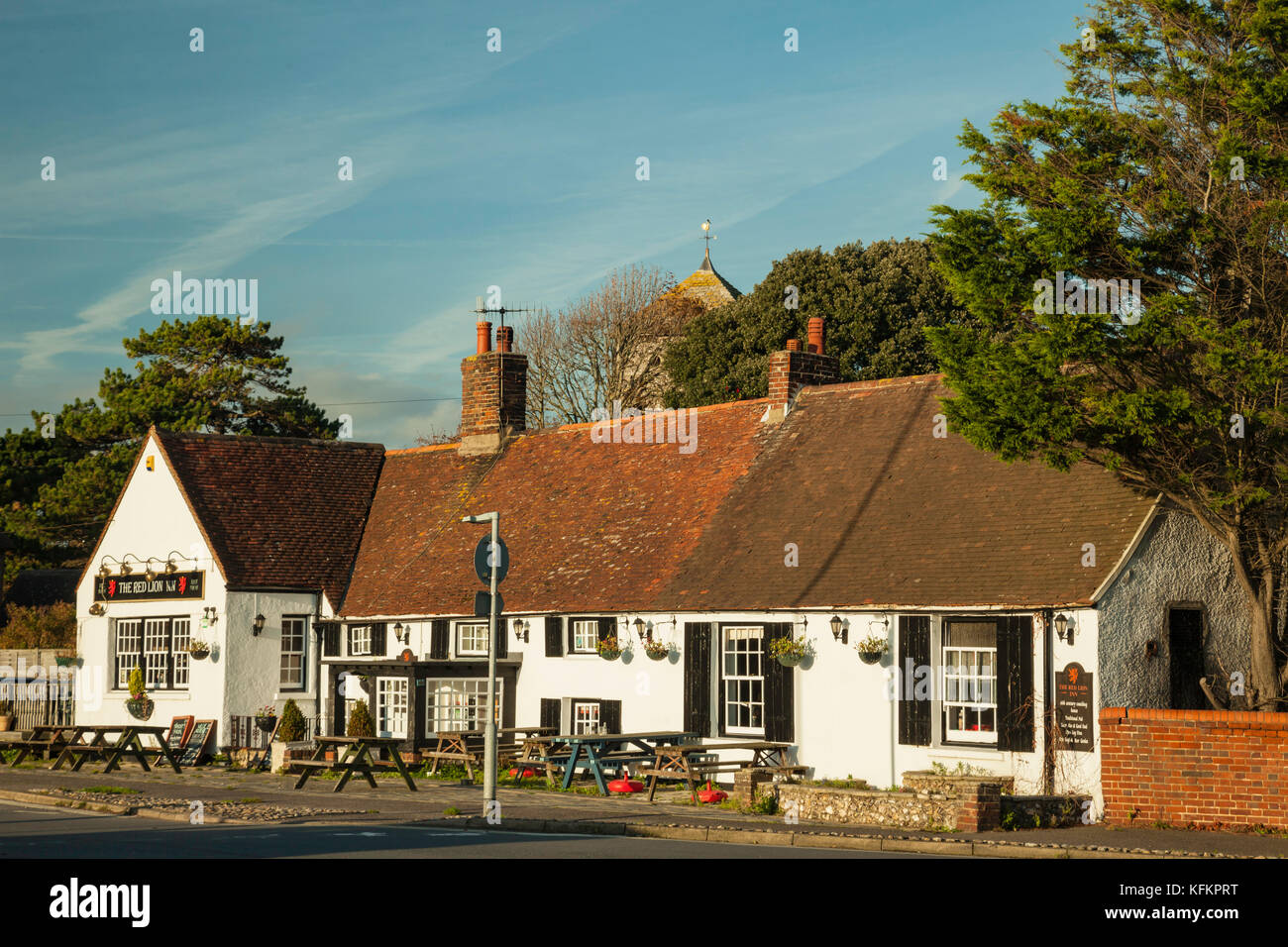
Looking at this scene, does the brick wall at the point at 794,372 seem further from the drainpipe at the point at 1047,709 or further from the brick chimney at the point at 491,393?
the drainpipe at the point at 1047,709

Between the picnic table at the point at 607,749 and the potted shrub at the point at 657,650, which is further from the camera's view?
the potted shrub at the point at 657,650

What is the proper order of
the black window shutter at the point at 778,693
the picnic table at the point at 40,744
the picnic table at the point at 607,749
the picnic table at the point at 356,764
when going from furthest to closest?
the picnic table at the point at 40,744, the black window shutter at the point at 778,693, the picnic table at the point at 607,749, the picnic table at the point at 356,764

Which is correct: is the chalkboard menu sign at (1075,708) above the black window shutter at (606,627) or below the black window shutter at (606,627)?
below

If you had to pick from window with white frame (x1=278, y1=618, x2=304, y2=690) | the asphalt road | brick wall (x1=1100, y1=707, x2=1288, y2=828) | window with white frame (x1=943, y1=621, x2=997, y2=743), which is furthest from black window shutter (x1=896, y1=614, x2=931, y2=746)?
window with white frame (x1=278, y1=618, x2=304, y2=690)

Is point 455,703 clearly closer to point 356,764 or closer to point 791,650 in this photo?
point 356,764

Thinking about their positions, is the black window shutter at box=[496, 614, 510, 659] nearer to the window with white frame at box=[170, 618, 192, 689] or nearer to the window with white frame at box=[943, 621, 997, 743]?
the window with white frame at box=[170, 618, 192, 689]

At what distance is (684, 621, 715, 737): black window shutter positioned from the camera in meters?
25.7

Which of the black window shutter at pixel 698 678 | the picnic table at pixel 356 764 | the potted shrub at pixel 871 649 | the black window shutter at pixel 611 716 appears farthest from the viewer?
the black window shutter at pixel 611 716

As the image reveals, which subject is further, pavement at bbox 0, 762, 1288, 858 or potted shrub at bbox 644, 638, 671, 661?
potted shrub at bbox 644, 638, 671, 661

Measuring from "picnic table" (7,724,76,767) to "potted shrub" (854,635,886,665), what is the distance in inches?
611

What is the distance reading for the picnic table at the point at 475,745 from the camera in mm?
26516

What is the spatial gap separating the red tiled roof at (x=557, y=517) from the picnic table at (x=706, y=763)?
3.24 m

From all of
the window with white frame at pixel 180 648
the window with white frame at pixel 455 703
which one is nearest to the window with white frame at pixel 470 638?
the window with white frame at pixel 455 703

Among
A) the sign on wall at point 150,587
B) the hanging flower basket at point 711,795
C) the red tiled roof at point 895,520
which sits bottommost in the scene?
the hanging flower basket at point 711,795
